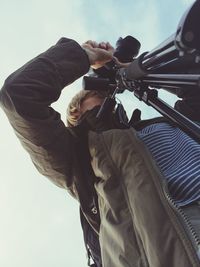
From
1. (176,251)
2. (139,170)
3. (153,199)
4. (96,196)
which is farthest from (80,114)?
(176,251)

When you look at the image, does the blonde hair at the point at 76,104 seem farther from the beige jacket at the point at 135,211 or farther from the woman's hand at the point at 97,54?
the beige jacket at the point at 135,211

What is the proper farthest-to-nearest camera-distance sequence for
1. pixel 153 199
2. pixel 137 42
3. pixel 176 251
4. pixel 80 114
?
pixel 80 114 → pixel 137 42 → pixel 153 199 → pixel 176 251

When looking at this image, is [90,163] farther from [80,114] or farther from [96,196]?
[80,114]

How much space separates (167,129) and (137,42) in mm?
412

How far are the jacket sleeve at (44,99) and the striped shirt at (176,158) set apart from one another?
15.4 inches

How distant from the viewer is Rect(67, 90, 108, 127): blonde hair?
2.54 meters

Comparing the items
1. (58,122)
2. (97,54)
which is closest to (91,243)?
(58,122)

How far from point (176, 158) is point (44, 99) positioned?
2.04ft

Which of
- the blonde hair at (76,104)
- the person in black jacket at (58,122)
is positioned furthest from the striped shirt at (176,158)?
the blonde hair at (76,104)

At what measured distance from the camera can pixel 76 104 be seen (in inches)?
101

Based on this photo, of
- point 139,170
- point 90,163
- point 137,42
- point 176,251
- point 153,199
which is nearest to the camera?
point 176,251

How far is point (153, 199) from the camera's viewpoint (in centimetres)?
161

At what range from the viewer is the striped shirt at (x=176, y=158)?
5.30 ft

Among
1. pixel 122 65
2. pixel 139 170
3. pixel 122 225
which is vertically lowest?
pixel 122 225
